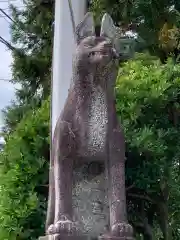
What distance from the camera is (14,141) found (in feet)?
21.1

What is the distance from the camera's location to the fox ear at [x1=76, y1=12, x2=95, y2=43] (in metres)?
4.86

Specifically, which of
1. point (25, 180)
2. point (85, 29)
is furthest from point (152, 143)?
point (85, 29)

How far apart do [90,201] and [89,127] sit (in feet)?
1.86

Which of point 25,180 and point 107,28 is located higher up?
point 107,28

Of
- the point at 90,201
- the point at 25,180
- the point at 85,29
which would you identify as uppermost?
the point at 85,29

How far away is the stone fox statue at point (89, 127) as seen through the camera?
4.64 m

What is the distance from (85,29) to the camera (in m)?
4.88

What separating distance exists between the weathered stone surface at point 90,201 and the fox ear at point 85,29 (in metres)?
1.02

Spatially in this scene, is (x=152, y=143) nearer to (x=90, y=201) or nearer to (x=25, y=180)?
(x=25, y=180)

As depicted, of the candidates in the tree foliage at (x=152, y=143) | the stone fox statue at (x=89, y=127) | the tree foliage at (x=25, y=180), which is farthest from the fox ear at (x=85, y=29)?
the tree foliage at (x=25, y=180)

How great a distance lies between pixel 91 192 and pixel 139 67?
10.3 feet

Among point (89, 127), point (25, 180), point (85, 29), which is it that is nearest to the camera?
point (89, 127)

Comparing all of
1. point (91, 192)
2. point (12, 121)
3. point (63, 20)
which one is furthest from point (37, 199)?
point (12, 121)

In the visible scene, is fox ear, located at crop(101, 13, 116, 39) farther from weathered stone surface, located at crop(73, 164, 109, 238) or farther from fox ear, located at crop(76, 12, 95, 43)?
weathered stone surface, located at crop(73, 164, 109, 238)
